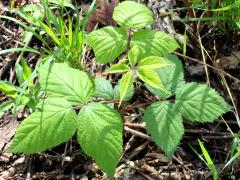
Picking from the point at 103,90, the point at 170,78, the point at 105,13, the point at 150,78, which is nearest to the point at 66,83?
the point at 103,90

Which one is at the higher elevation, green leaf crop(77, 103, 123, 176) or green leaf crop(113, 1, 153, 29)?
green leaf crop(113, 1, 153, 29)

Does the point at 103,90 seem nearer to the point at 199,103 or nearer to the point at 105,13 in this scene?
the point at 199,103

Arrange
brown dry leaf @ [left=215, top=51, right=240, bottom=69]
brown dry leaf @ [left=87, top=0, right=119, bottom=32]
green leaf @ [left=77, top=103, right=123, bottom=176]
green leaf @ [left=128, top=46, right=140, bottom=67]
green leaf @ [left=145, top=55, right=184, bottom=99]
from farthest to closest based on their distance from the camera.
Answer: brown dry leaf @ [left=87, top=0, right=119, bottom=32] < brown dry leaf @ [left=215, top=51, right=240, bottom=69] < green leaf @ [left=145, top=55, right=184, bottom=99] < green leaf @ [left=128, top=46, right=140, bottom=67] < green leaf @ [left=77, top=103, right=123, bottom=176]

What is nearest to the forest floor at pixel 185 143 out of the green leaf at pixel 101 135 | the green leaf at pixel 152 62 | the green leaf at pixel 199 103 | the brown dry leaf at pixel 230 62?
the brown dry leaf at pixel 230 62

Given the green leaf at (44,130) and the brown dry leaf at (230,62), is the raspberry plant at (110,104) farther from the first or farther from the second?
the brown dry leaf at (230,62)

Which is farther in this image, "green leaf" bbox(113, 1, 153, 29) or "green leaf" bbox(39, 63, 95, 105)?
"green leaf" bbox(113, 1, 153, 29)

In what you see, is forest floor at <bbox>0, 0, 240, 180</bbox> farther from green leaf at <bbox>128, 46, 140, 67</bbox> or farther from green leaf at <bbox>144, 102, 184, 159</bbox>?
green leaf at <bbox>128, 46, 140, 67</bbox>

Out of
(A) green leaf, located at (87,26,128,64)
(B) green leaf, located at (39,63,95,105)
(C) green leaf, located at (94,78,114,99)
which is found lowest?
(C) green leaf, located at (94,78,114,99)

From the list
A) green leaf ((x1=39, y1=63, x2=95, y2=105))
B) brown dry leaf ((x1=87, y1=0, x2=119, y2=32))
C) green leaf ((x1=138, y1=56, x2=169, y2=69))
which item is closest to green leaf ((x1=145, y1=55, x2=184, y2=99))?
green leaf ((x1=138, y1=56, x2=169, y2=69))
